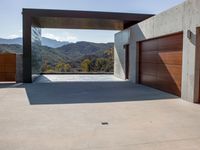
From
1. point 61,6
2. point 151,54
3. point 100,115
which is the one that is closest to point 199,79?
point 100,115

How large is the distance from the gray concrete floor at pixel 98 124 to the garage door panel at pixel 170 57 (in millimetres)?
1649

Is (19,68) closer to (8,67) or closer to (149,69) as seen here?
(8,67)

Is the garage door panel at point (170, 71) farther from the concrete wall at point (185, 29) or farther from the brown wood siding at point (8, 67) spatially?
the brown wood siding at point (8, 67)

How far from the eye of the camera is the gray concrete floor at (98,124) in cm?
372

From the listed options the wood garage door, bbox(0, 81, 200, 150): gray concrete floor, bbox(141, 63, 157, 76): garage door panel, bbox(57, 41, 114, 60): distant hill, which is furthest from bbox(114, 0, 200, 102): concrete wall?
bbox(57, 41, 114, 60): distant hill

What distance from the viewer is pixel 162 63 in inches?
379

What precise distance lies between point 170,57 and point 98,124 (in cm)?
512

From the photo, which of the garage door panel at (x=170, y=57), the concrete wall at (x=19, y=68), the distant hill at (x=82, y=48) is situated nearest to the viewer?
the garage door panel at (x=170, y=57)

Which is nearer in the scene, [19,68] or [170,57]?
[170,57]

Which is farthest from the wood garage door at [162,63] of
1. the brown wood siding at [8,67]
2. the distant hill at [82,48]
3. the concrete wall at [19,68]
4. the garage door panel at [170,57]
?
the distant hill at [82,48]

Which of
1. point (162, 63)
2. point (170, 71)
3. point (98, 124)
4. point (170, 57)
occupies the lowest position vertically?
point (98, 124)

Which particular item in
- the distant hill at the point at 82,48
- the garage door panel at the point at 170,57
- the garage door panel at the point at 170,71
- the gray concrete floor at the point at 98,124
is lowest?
the gray concrete floor at the point at 98,124

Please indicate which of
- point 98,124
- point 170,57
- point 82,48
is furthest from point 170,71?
point 82,48

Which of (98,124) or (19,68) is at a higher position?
(19,68)
